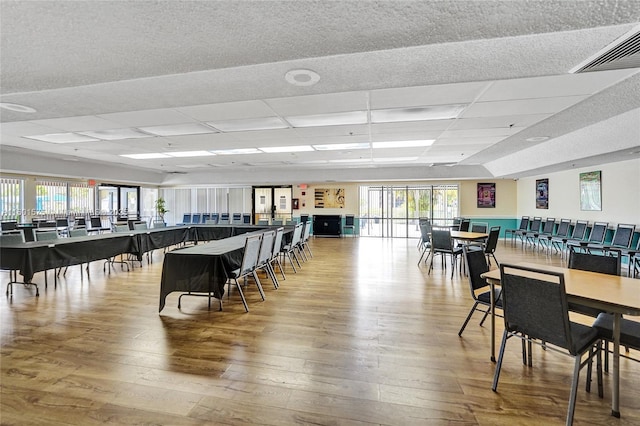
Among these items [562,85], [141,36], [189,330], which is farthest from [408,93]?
[189,330]

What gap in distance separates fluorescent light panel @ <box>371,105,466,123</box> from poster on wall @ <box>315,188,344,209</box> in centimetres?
793

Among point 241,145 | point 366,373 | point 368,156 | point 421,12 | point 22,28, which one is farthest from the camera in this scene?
point 368,156

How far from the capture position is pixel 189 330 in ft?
10.1

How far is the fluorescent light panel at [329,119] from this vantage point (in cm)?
422

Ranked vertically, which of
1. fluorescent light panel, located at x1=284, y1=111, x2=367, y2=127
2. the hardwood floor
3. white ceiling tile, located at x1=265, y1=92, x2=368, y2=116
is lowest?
the hardwood floor

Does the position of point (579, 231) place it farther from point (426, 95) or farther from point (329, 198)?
point (329, 198)

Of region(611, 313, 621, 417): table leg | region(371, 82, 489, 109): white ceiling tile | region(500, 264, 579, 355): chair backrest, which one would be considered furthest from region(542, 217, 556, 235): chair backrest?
region(500, 264, 579, 355): chair backrest

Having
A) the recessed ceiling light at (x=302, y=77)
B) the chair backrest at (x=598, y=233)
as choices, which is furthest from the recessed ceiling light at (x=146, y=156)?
the chair backrest at (x=598, y=233)

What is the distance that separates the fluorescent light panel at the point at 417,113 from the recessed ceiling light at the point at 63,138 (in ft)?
18.2

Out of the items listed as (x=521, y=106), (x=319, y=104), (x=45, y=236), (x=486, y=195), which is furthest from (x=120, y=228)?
(x=486, y=195)

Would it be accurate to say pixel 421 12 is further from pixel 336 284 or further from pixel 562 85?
pixel 336 284

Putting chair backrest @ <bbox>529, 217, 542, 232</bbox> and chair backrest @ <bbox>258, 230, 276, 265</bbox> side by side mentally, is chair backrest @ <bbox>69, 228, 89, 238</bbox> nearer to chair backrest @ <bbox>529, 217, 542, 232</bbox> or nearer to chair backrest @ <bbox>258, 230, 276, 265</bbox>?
chair backrest @ <bbox>258, 230, 276, 265</bbox>

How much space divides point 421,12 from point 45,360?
3949mm

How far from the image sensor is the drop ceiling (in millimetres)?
1628
